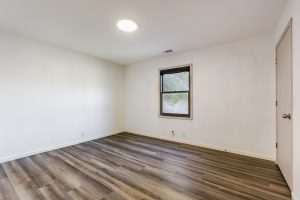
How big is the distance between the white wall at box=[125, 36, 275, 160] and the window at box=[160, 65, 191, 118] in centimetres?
18

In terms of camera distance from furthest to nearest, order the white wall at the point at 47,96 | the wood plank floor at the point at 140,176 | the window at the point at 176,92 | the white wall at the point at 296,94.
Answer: the window at the point at 176,92, the white wall at the point at 47,96, the wood plank floor at the point at 140,176, the white wall at the point at 296,94

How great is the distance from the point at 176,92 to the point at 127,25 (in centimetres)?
228

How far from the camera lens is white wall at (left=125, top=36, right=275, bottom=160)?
9.49 feet

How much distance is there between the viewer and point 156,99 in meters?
4.59


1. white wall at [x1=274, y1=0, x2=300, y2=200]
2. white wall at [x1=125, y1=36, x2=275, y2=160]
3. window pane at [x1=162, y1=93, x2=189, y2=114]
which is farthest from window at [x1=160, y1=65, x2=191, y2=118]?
white wall at [x1=274, y1=0, x2=300, y2=200]

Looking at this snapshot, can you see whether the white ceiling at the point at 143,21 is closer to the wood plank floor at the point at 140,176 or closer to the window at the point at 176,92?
the window at the point at 176,92

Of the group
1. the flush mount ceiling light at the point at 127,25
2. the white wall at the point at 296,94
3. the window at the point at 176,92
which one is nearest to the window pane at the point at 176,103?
the window at the point at 176,92

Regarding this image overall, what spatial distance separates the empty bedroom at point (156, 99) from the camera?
1.99 meters

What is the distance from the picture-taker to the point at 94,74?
174 inches

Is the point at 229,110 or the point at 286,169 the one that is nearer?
the point at 286,169

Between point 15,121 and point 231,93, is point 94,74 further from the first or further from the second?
point 231,93

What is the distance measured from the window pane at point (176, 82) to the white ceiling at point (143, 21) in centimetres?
86

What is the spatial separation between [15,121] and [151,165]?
2.81 m

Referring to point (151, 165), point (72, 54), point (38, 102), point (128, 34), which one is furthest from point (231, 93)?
point (38, 102)
